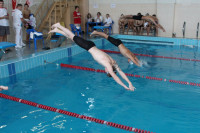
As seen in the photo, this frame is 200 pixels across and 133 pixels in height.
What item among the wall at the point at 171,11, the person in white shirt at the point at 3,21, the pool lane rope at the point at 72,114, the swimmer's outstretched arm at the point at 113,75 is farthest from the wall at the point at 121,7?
the pool lane rope at the point at 72,114

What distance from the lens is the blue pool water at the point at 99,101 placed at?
3143 millimetres

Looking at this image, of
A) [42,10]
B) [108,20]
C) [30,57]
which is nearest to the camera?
[30,57]

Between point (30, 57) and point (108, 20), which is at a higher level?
point (108, 20)

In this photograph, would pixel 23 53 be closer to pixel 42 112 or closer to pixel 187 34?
pixel 42 112

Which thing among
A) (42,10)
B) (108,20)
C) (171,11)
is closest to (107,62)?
(42,10)

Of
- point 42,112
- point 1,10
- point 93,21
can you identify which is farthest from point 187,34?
point 42,112

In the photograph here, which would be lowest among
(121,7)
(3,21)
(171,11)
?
(3,21)

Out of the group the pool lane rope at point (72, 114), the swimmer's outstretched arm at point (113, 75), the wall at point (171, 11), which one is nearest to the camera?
the pool lane rope at point (72, 114)

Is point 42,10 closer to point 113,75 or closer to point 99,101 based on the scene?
point 99,101

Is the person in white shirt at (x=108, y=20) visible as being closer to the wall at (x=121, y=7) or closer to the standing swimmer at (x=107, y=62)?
the wall at (x=121, y=7)

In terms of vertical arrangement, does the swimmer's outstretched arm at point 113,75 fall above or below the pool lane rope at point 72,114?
above

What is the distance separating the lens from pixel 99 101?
157 inches

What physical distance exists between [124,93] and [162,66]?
235cm

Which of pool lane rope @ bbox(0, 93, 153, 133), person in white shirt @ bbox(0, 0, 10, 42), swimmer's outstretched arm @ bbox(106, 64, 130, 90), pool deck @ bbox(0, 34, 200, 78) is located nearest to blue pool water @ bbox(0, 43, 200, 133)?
pool lane rope @ bbox(0, 93, 153, 133)
